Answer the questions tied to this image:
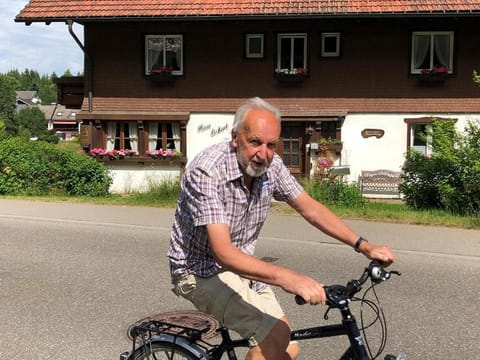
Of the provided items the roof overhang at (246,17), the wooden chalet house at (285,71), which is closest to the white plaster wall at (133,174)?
the wooden chalet house at (285,71)

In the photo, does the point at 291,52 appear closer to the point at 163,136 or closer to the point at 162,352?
the point at 163,136

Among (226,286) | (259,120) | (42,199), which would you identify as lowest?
(42,199)

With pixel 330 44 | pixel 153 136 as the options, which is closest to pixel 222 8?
pixel 330 44

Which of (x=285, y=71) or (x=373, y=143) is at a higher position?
(x=285, y=71)

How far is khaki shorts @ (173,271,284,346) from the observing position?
110 inches

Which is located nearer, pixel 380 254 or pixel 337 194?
pixel 380 254

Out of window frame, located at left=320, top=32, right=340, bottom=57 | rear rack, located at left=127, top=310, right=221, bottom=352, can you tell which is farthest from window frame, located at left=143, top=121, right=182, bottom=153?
rear rack, located at left=127, top=310, right=221, bottom=352

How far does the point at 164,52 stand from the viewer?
20078mm

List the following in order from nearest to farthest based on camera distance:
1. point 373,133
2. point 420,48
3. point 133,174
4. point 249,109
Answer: point 249,109, point 420,48, point 373,133, point 133,174

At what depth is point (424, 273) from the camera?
7395mm

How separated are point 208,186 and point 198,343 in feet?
2.70

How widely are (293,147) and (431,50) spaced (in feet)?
17.6

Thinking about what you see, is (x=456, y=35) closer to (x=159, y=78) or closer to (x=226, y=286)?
(x=159, y=78)

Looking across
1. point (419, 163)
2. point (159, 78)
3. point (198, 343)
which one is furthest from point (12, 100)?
Result: point (198, 343)
